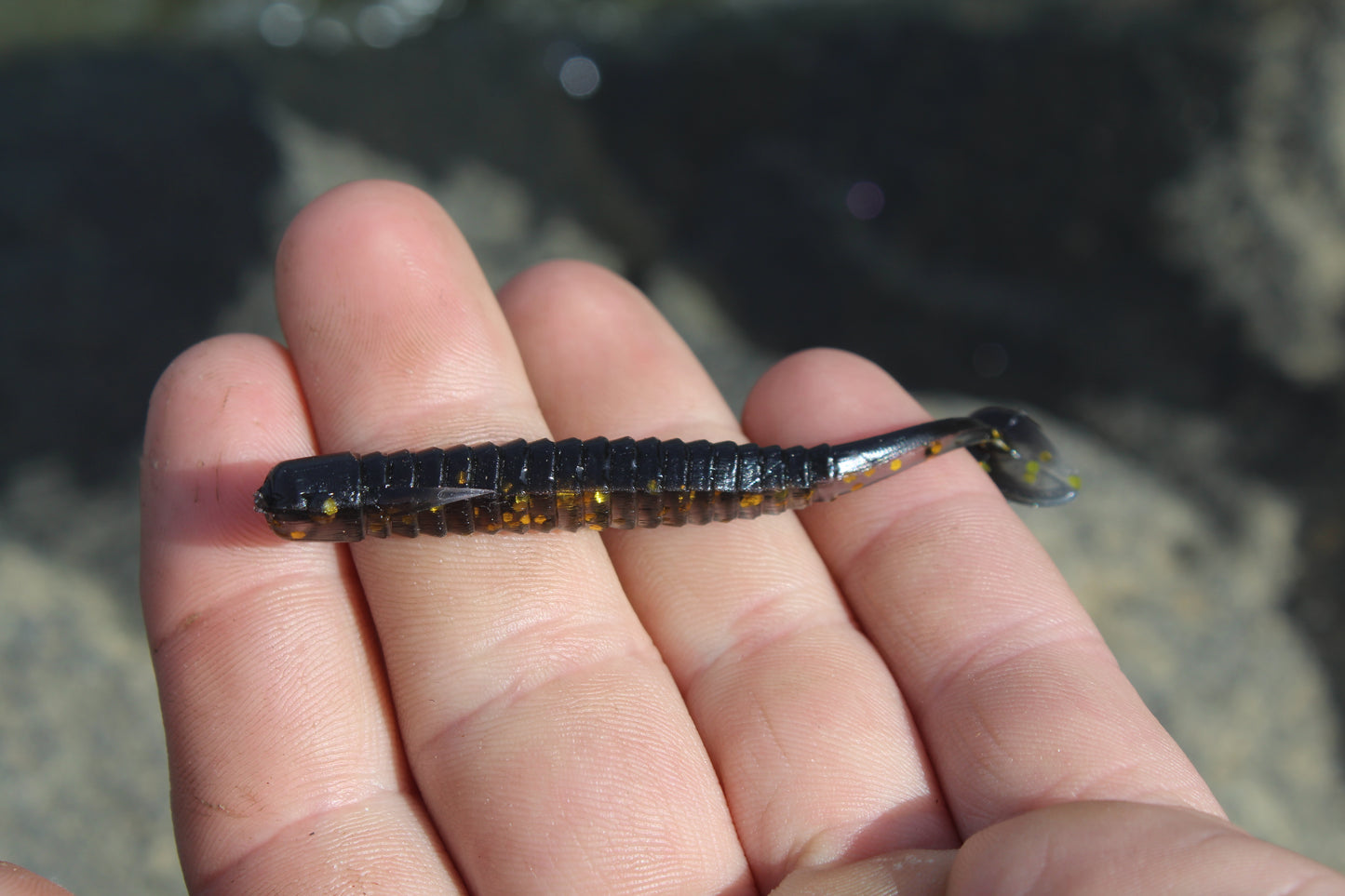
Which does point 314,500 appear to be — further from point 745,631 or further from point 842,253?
point 842,253

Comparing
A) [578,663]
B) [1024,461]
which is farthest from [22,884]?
[1024,461]

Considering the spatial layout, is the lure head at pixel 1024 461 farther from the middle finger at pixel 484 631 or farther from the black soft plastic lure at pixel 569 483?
the middle finger at pixel 484 631

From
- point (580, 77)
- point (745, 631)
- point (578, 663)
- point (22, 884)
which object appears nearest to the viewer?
point (22, 884)

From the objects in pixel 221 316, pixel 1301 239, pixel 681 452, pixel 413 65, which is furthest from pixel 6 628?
pixel 1301 239

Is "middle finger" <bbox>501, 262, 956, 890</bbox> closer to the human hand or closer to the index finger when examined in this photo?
the human hand

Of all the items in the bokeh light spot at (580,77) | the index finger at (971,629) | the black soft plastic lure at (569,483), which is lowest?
the index finger at (971,629)

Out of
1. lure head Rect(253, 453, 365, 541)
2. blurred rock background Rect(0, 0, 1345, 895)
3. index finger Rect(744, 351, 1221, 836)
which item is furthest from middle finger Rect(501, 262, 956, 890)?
blurred rock background Rect(0, 0, 1345, 895)

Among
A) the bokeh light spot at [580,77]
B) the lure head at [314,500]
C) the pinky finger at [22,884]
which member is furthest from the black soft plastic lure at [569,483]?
the bokeh light spot at [580,77]
